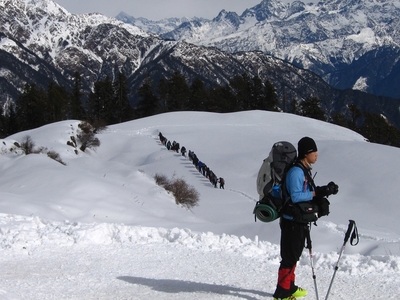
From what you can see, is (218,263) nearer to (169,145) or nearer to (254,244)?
(254,244)

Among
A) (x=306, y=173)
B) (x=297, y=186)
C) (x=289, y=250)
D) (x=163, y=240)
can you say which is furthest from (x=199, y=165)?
(x=297, y=186)

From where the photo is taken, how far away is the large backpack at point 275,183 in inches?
215

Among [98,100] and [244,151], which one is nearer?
[244,151]

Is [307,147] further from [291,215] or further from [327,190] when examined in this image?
[291,215]

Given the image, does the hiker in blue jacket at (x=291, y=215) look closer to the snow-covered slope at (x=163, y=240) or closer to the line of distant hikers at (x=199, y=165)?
the snow-covered slope at (x=163, y=240)

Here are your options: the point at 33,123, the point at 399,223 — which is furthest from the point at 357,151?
the point at 33,123

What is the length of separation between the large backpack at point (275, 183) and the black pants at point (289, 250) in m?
0.24

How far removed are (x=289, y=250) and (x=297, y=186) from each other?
840 millimetres

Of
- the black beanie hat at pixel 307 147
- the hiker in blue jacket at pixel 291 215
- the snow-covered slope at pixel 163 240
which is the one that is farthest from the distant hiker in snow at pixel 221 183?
the black beanie hat at pixel 307 147

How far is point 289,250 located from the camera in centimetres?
559

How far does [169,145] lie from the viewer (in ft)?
132

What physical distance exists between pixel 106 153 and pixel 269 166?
1489 inches

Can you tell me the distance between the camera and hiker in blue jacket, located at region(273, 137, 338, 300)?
17.6 ft

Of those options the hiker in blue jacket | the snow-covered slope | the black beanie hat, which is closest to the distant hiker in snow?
the snow-covered slope
